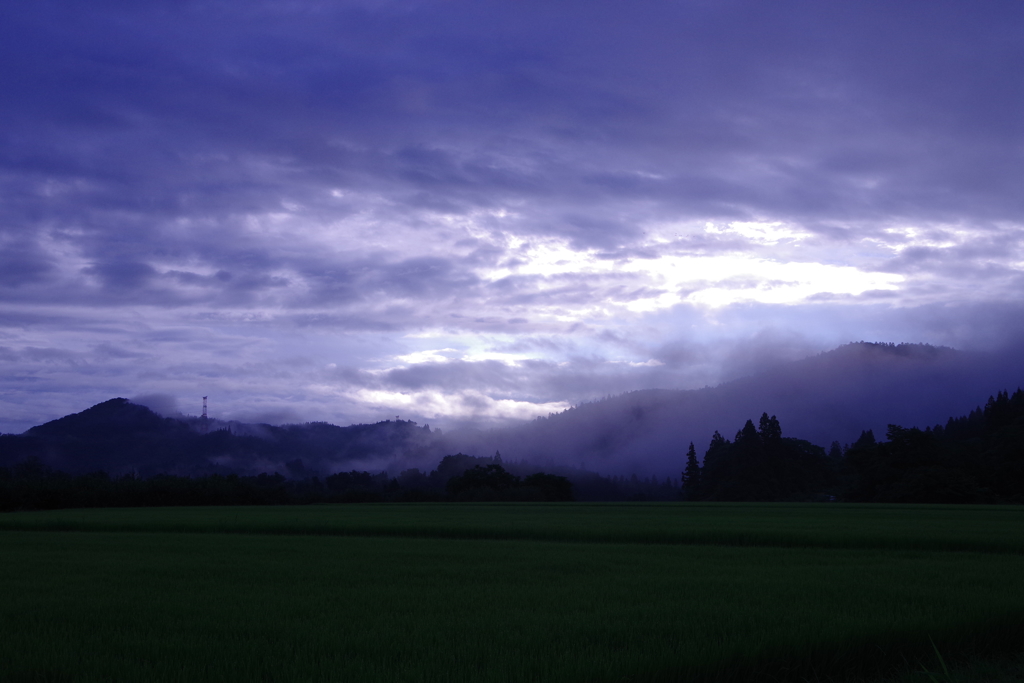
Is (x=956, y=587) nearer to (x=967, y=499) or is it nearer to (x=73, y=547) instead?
(x=73, y=547)

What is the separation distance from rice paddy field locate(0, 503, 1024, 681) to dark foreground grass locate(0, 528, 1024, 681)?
0.03 meters

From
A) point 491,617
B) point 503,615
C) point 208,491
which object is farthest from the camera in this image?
point 208,491

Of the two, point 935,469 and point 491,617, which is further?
point 935,469

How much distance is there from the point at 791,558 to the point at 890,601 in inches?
195

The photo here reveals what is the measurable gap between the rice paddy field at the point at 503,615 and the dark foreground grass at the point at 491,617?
1.0 inches

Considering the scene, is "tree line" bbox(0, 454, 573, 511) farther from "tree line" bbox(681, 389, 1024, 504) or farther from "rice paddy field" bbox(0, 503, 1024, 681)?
"rice paddy field" bbox(0, 503, 1024, 681)

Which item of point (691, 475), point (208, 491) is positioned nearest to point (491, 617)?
point (208, 491)

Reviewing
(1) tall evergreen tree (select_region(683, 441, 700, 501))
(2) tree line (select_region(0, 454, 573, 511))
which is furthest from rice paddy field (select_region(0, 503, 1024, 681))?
(1) tall evergreen tree (select_region(683, 441, 700, 501))

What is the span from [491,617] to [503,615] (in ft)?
0.63

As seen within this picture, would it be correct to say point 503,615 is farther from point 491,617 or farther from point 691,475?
point 691,475

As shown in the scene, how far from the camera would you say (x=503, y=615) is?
6.98 m

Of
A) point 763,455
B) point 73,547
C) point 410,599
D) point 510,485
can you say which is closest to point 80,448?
point 510,485

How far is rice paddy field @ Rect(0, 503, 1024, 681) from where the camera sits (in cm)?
525

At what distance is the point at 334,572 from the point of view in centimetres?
1029
